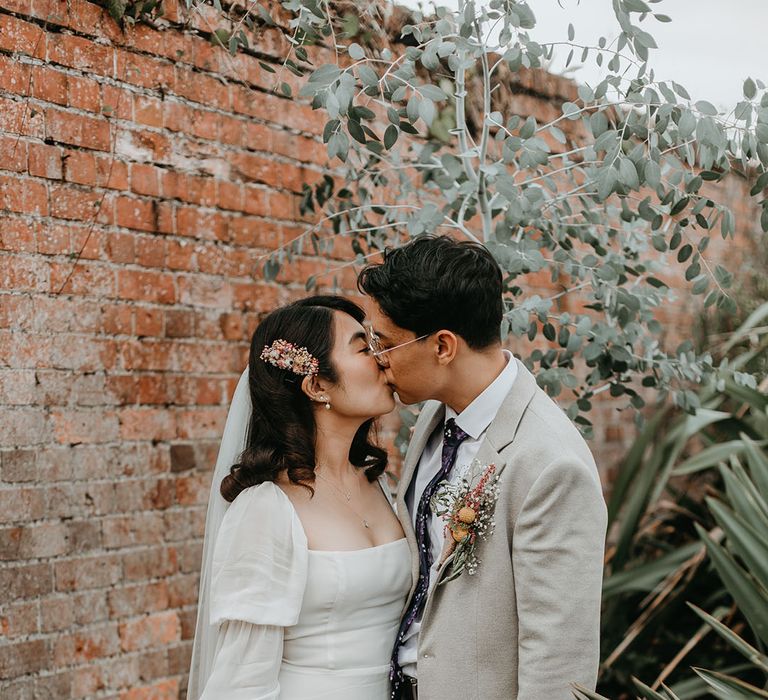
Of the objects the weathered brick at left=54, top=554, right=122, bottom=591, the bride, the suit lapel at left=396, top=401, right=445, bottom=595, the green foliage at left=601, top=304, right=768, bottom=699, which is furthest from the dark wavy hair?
the green foliage at left=601, top=304, right=768, bottom=699

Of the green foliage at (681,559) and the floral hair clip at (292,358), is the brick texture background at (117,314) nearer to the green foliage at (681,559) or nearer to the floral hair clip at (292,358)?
the floral hair clip at (292,358)

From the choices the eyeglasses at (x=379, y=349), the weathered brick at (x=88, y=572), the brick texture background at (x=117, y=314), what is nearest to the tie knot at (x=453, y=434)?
the eyeglasses at (x=379, y=349)

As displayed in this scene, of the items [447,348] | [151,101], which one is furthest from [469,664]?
[151,101]

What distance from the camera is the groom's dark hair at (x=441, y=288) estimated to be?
7.11 ft

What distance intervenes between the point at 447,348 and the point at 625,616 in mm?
2411

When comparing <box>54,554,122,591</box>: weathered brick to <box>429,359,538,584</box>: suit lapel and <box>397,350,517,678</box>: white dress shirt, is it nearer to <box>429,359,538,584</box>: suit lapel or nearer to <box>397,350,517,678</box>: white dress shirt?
<box>397,350,517,678</box>: white dress shirt

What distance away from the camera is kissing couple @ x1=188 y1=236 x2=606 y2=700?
197 cm

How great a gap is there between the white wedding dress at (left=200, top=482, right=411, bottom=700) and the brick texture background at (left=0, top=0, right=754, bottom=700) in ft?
2.12

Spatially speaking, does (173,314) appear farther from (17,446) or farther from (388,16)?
(388,16)

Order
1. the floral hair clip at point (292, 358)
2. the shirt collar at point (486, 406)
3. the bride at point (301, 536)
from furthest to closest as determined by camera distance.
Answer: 1. the floral hair clip at point (292, 358)
2. the shirt collar at point (486, 406)
3. the bride at point (301, 536)

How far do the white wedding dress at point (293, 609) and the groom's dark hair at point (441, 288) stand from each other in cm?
56

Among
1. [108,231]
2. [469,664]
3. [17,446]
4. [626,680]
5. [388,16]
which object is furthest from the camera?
[626,680]

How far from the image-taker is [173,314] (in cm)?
294

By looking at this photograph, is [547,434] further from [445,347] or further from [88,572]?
[88,572]
